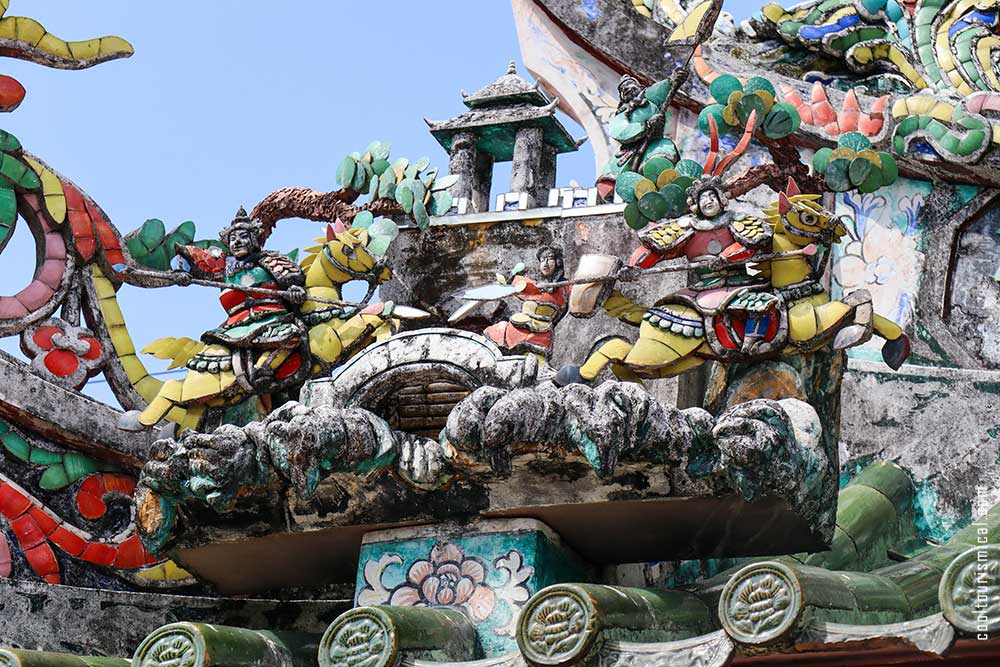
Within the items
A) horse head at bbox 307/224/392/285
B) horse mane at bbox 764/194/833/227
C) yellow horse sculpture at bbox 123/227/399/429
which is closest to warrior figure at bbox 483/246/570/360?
yellow horse sculpture at bbox 123/227/399/429

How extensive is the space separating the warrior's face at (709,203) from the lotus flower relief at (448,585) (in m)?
2.27

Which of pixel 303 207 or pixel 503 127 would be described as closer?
pixel 303 207

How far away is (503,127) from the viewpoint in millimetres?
11797

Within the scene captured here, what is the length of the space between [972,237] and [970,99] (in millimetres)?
861

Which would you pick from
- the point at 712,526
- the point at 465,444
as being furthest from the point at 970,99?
the point at 465,444

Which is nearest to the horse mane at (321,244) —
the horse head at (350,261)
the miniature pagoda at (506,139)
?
the horse head at (350,261)

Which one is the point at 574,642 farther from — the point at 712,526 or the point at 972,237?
the point at 972,237

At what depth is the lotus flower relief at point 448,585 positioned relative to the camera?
833 cm

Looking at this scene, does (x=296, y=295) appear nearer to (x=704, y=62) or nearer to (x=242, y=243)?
(x=242, y=243)

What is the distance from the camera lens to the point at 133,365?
1088cm

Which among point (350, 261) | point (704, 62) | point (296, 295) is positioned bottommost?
point (296, 295)

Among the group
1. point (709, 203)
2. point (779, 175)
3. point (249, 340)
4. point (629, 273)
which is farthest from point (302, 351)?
point (779, 175)

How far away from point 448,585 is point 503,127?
4.17 meters

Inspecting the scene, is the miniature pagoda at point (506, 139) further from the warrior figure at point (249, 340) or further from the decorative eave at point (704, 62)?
the warrior figure at point (249, 340)
